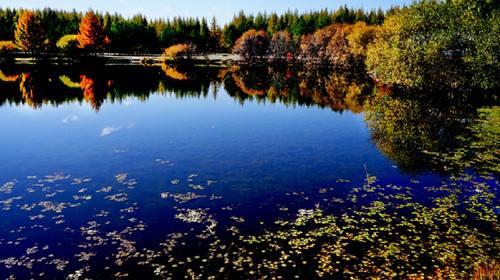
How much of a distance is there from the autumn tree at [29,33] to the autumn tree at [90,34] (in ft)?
47.0

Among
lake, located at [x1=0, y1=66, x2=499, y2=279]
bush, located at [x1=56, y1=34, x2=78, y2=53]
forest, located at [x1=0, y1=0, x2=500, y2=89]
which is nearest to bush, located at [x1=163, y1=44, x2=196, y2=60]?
forest, located at [x1=0, y1=0, x2=500, y2=89]

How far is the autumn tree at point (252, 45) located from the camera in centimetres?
14850

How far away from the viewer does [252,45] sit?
150 meters

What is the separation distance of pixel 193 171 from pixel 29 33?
403ft

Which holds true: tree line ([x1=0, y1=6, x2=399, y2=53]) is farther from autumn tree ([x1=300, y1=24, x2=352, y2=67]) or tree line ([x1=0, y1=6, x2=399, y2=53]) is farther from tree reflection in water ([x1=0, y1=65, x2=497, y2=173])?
tree reflection in water ([x1=0, y1=65, x2=497, y2=173])

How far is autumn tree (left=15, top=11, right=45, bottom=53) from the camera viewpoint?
12406 cm

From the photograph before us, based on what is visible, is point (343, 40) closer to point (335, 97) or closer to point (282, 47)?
point (282, 47)

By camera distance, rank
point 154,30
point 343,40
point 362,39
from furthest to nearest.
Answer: point 154,30
point 343,40
point 362,39

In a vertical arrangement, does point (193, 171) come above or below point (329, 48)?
below

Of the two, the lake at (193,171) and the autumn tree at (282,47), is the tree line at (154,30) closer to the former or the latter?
the autumn tree at (282,47)

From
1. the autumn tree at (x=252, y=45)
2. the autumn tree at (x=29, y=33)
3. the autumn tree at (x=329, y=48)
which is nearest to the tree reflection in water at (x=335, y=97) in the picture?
the autumn tree at (x=329, y=48)

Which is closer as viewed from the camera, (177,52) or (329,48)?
(329,48)

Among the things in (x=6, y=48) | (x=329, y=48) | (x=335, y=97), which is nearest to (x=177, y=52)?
(x=6, y=48)

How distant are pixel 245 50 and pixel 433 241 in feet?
456
